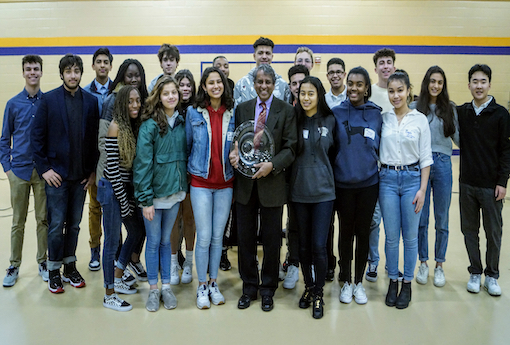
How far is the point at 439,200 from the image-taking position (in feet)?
10.5

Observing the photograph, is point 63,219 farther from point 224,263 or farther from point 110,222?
point 224,263

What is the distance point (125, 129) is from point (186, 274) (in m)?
1.37

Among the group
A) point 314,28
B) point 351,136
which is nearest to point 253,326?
point 351,136

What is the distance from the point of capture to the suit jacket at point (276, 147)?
104 inches

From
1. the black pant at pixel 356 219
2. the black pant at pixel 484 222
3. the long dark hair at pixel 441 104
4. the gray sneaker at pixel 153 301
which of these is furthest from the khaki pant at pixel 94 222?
the black pant at pixel 484 222

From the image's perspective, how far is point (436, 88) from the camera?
310 centimetres

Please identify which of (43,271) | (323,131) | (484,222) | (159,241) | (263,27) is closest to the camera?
(323,131)

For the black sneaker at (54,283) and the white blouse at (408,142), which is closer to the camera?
the white blouse at (408,142)

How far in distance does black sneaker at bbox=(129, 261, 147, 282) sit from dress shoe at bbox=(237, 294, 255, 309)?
0.97 meters

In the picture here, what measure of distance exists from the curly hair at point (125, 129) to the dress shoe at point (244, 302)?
129 cm

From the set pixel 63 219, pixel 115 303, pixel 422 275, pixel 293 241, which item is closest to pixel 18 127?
pixel 63 219

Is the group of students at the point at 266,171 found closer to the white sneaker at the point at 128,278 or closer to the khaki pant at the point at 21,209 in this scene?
the white sneaker at the point at 128,278

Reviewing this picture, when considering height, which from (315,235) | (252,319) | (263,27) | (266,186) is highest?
(263,27)

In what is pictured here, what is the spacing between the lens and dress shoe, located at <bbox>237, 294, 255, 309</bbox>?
280 cm
